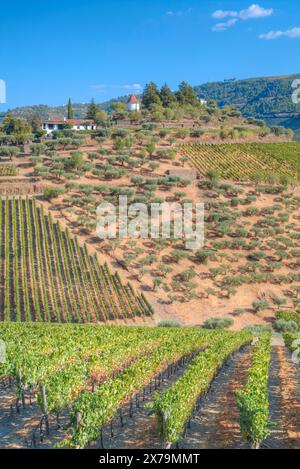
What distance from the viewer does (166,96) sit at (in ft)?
356

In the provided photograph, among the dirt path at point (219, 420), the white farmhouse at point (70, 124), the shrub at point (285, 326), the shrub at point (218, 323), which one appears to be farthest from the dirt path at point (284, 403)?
the white farmhouse at point (70, 124)

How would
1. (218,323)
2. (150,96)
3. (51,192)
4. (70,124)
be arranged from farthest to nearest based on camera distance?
1. (150,96)
2. (70,124)
3. (51,192)
4. (218,323)

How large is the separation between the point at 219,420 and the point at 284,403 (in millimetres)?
3407

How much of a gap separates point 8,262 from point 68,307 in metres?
8.02

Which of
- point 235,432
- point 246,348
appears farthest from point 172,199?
point 235,432

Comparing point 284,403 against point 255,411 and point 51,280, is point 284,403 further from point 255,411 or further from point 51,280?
point 51,280

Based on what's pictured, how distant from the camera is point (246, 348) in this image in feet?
98.9

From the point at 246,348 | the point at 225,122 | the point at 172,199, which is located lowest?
the point at 246,348

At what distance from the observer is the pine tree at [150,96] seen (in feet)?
343

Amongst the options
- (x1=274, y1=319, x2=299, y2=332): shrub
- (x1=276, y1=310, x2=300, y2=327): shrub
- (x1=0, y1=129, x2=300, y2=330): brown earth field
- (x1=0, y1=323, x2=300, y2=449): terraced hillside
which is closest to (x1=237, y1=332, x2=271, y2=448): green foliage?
(x1=0, y1=323, x2=300, y2=449): terraced hillside

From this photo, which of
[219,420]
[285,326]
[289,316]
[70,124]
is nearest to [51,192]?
[289,316]
